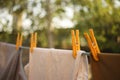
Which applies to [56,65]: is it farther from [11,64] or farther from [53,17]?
[53,17]

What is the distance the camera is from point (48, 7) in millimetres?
5719

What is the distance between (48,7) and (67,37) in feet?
6.60

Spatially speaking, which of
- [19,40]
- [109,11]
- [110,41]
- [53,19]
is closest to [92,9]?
[109,11]

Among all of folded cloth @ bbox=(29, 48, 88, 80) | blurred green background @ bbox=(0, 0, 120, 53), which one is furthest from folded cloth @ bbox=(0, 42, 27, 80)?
blurred green background @ bbox=(0, 0, 120, 53)

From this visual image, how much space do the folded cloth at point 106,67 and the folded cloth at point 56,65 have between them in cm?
8

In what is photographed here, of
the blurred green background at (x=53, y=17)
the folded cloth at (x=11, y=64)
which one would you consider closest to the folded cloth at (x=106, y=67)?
the folded cloth at (x=11, y=64)

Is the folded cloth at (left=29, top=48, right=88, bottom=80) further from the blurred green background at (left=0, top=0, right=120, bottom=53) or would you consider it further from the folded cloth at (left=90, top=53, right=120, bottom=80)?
the blurred green background at (left=0, top=0, right=120, bottom=53)

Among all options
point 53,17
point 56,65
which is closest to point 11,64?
point 56,65

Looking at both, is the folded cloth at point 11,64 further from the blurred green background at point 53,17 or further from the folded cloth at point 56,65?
the blurred green background at point 53,17

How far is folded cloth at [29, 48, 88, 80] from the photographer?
4.80 ft

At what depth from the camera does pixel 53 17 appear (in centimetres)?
590

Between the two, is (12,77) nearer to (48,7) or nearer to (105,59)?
(105,59)

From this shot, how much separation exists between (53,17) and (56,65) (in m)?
4.35

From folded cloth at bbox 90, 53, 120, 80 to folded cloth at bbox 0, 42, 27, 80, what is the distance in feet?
1.97
